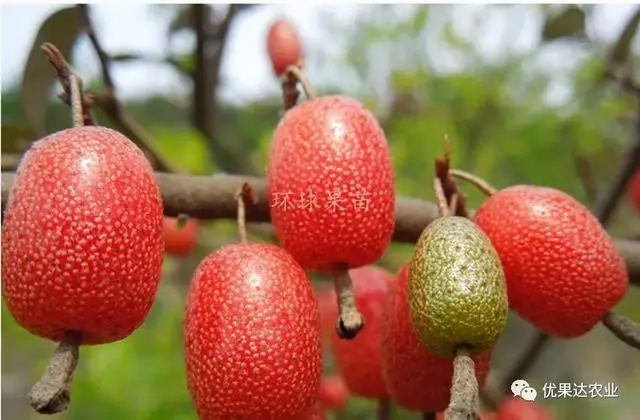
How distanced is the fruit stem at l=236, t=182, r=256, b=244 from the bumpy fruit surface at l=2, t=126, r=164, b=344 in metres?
0.14

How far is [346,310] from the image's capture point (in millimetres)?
795

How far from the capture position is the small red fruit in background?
2.57 feet

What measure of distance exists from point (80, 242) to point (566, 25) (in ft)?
5.09

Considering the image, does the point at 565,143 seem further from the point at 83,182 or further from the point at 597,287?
the point at 83,182

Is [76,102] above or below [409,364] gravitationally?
above

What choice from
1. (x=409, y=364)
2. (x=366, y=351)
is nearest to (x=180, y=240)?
(x=366, y=351)

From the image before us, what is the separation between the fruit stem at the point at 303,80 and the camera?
986 mm

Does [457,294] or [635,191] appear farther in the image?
[635,191]

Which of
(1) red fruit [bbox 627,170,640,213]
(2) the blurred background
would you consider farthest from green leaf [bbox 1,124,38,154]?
(1) red fruit [bbox 627,170,640,213]

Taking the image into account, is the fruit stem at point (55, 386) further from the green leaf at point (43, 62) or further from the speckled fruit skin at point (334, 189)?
the green leaf at point (43, 62)

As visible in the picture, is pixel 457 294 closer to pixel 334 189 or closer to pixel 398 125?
pixel 334 189

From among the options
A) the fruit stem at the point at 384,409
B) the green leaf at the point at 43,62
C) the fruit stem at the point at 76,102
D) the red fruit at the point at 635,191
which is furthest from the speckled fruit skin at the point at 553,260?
the red fruit at the point at 635,191

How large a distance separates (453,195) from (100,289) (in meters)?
0.43

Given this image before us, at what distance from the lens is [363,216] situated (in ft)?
2.78
